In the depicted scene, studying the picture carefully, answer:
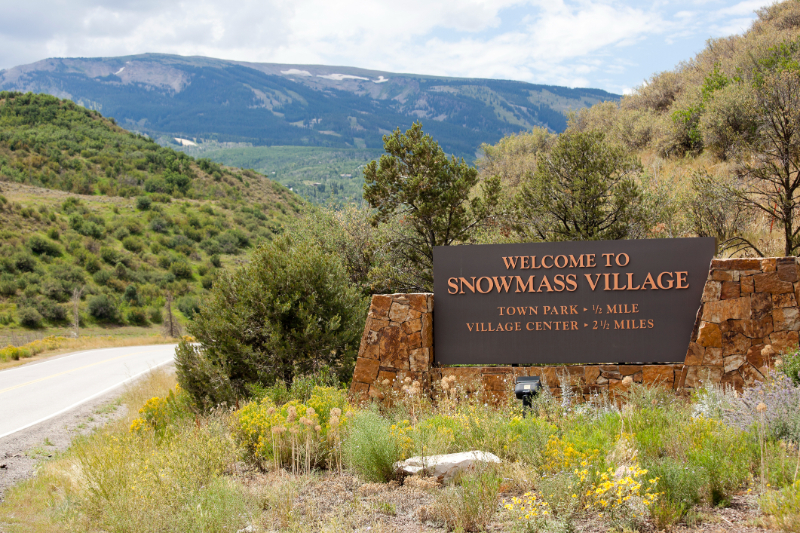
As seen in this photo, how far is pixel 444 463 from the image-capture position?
524 cm

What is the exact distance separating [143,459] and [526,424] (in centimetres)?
429

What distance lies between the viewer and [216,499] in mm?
4324

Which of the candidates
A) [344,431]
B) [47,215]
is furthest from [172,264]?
[344,431]

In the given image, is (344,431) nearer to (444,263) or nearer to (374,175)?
(444,263)

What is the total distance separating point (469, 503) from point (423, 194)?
10541 millimetres

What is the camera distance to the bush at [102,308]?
38.5 meters

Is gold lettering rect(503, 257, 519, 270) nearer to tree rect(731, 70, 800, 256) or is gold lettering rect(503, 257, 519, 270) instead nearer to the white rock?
the white rock

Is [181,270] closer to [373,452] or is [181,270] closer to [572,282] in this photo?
[572,282]

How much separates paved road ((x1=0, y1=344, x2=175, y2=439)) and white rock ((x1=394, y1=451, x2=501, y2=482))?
8.49 m

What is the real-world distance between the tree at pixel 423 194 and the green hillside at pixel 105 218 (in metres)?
19.4

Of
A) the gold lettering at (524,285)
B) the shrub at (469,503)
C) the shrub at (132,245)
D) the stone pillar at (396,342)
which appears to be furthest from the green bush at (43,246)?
the shrub at (469,503)

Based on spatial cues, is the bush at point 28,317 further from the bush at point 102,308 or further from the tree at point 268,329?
the tree at point 268,329

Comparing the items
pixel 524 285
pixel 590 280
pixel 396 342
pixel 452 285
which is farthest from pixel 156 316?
pixel 590 280

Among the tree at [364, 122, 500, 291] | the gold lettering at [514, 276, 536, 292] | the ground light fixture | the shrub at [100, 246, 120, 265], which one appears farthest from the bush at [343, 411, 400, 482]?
the shrub at [100, 246, 120, 265]
